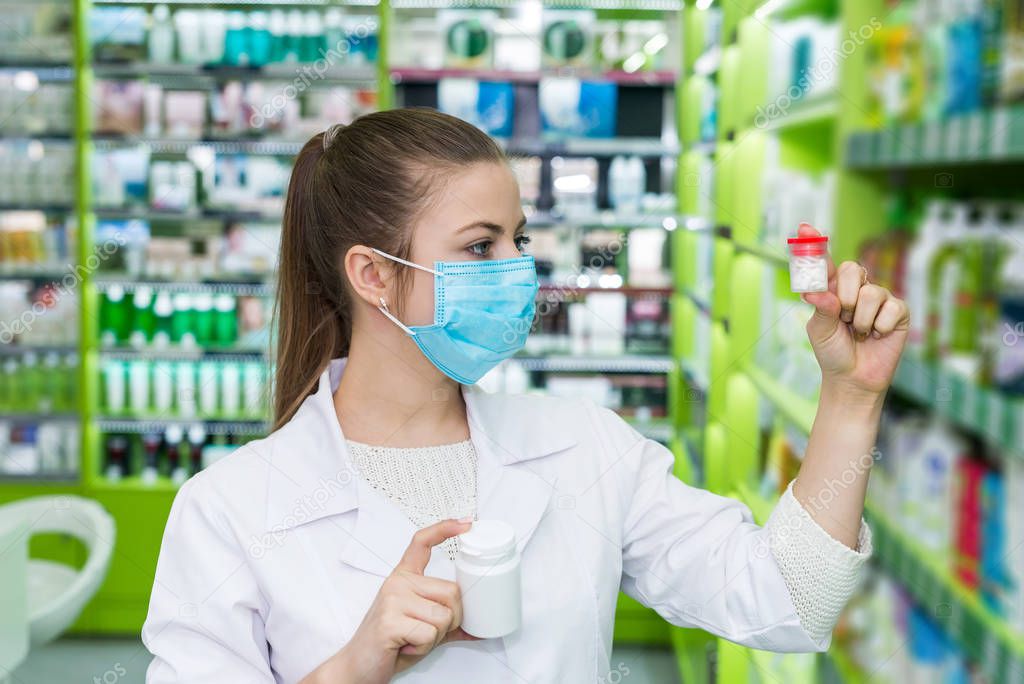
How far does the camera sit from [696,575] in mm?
1491

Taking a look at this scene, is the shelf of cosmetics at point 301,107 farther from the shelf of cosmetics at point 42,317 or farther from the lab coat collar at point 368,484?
the lab coat collar at point 368,484

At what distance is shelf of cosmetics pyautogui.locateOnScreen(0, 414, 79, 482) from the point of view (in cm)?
482

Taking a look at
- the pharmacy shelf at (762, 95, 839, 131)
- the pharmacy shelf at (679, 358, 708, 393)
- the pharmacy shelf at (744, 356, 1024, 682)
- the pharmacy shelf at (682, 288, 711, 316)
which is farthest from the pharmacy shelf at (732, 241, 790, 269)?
the pharmacy shelf at (744, 356, 1024, 682)

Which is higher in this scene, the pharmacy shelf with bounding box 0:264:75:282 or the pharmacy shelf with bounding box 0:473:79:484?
the pharmacy shelf with bounding box 0:264:75:282

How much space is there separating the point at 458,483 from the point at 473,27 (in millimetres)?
3465

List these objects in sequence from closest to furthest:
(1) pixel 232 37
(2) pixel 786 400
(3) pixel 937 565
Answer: (3) pixel 937 565
(2) pixel 786 400
(1) pixel 232 37

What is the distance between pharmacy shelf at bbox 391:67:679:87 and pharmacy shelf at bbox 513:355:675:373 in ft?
4.09

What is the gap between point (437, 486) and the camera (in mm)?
1554

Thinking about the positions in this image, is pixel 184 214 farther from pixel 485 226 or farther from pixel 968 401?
pixel 968 401

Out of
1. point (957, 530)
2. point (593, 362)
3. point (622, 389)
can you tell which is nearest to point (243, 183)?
point (593, 362)

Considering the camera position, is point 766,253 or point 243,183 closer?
point 766,253

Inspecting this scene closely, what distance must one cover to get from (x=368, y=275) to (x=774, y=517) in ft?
2.23

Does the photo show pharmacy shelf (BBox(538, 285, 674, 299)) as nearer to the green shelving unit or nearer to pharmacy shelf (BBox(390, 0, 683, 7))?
the green shelving unit

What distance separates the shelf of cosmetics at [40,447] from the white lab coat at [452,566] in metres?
3.69
